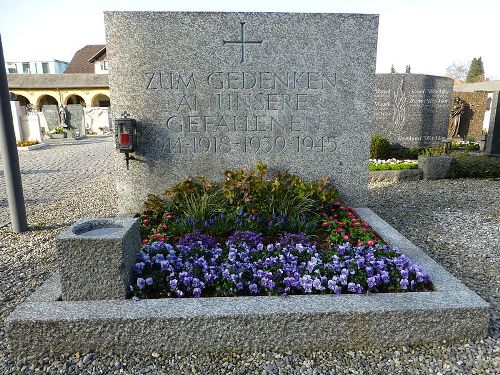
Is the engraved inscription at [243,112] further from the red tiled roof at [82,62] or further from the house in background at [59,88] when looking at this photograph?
the red tiled roof at [82,62]

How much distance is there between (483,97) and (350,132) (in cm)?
1144

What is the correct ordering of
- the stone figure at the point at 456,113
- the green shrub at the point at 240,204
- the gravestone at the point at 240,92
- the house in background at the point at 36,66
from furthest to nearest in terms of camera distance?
1. the house in background at the point at 36,66
2. the stone figure at the point at 456,113
3. the gravestone at the point at 240,92
4. the green shrub at the point at 240,204

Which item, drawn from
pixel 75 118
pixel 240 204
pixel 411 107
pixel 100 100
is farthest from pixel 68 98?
pixel 240 204

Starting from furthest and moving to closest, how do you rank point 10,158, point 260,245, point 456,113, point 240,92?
point 456,113 < point 10,158 < point 240,92 < point 260,245

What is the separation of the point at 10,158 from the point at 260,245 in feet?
11.3

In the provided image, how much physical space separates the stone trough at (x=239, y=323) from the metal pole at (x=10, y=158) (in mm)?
2762

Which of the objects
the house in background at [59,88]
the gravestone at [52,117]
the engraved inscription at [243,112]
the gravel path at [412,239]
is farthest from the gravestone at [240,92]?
the house in background at [59,88]

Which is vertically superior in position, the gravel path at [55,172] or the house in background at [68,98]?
the house in background at [68,98]

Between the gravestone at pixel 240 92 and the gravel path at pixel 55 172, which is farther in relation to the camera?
the gravel path at pixel 55 172

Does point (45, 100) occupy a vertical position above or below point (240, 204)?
above

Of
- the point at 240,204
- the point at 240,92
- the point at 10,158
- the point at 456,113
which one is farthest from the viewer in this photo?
the point at 456,113

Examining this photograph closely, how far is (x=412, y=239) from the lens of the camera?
4336mm

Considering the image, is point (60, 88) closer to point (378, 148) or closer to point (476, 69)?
point (378, 148)

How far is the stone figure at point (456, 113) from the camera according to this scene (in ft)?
42.9
